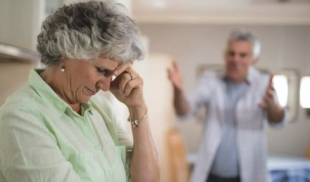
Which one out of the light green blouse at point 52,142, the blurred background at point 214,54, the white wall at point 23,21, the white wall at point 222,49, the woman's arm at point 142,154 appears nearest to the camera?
the light green blouse at point 52,142

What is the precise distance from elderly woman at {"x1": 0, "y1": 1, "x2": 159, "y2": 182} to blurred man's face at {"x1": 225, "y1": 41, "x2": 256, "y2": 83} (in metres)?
1.13

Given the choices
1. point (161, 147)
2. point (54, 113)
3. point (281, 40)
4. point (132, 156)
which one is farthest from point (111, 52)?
point (281, 40)

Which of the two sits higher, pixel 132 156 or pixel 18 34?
pixel 18 34

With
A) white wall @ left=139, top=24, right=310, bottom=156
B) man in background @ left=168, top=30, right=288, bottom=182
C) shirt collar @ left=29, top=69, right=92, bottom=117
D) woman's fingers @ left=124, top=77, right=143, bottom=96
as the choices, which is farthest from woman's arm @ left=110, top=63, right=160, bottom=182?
white wall @ left=139, top=24, right=310, bottom=156

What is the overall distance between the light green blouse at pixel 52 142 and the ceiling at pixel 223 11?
276 cm

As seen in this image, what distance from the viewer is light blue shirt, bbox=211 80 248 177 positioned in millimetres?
1671

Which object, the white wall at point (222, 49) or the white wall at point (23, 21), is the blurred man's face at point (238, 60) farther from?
the white wall at point (222, 49)

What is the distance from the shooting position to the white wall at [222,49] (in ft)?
12.6

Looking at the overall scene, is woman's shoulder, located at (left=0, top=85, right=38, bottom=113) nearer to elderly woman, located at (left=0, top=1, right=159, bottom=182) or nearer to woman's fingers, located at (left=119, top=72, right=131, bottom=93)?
elderly woman, located at (left=0, top=1, right=159, bottom=182)

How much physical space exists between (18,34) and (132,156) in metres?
0.46

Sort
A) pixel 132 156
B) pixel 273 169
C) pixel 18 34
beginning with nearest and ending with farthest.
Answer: pixel 132 156 → pixel 18 34 → pixel 273 169

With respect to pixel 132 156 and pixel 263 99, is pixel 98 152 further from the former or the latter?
pixel 263 99

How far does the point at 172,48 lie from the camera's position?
398cm

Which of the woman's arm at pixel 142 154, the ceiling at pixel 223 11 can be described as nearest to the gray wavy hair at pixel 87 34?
the woman's arm at pixel 142 154
